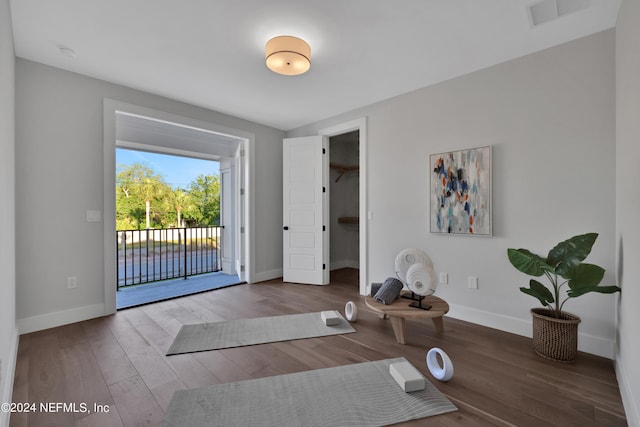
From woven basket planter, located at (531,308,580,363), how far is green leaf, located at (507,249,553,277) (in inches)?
14.4

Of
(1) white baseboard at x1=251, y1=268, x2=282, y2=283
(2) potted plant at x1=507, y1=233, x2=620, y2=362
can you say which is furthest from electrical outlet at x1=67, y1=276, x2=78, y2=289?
(2) potted plant at x1=507, y1=233, x2=620, y2=362

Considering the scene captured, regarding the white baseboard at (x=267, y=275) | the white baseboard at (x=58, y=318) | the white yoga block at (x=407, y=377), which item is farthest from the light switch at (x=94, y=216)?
the white yoga block at (x=407, y=377)

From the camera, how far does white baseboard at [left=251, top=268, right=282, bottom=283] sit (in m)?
4.61

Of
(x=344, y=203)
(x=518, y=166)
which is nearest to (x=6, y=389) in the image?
(x=518, y=166)

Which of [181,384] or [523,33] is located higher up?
[523,33]

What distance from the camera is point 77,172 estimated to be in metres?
2.95

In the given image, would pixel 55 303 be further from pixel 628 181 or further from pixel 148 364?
pixel 628 181

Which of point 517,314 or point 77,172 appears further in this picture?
point 77,172

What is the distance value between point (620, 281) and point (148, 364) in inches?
133

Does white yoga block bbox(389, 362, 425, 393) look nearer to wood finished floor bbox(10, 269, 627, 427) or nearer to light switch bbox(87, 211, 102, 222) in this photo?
wood finished floor bbox(10, 269, 627, 427)

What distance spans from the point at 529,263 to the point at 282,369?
2.00 meters

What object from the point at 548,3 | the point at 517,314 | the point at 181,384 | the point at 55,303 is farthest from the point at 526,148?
the point at 55,303

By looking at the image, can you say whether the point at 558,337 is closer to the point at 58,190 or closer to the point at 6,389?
the point at 6,389

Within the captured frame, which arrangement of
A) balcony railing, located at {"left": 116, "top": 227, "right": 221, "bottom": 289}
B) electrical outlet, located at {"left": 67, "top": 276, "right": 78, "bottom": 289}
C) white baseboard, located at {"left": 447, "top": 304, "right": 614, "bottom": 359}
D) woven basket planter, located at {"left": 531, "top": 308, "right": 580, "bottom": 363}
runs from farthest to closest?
balcony railing, located at {"left": 116, "top": 227, "right": 221, "bottom": 289} < electrical outlet, located at {"left": 67, "top": 276, "right": 78, "bottom": 289} < white baseboard, located at {"left": 447, "top": 304, "right": 614, "bottom": 359} < woven basket planter, located at {"left": 531, "top": 308, "right": 580, "bottom": 363}
